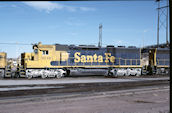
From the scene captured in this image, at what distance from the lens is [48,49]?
21656 millimetres

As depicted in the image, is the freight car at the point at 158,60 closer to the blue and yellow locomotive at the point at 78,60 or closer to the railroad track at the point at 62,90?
the blue and yellow locomotive at the point at 78,60

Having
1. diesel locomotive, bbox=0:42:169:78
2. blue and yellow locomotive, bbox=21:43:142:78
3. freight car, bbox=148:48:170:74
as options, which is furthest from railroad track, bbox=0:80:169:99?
freight car, bbox=148:48:170:74

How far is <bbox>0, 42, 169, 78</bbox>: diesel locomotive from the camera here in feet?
69.7

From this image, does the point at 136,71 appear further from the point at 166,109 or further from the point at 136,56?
the point at 166,109

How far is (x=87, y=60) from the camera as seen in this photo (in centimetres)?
2317

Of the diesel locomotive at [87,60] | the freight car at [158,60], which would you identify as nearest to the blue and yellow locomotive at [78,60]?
the diesel locomotive at [87,60]

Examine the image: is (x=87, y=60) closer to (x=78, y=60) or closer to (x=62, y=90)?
(x=78, y=60)

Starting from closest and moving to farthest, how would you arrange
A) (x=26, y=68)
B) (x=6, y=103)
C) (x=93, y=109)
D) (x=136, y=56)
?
(x=93, y=109), (x=6, y=103), (x=26, y=68), (x=136, y=56)

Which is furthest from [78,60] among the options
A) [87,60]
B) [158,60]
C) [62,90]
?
[158,60]

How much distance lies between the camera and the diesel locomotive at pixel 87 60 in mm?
21250

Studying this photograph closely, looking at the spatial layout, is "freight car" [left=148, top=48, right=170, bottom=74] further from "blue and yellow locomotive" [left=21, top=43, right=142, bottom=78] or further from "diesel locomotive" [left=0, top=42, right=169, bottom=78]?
"blue and yellow locomotive" [left=21, top=43, right=142, bottom=78]

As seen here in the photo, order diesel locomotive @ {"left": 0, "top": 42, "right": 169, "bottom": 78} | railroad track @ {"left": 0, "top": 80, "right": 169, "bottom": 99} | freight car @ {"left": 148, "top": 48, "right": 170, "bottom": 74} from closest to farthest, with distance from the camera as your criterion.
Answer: railroad track @ {"left": 0, "top": 80, "right": 169, "bottom": 99} → diesel locomotive @ {"left": 0, "top": 42, "right": 169, "bottom": 78} → freight car @ {"left": 148, "top": 48, "right": 170, "bottom": 74}

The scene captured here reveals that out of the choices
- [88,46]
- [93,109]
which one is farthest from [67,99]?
[88,46]

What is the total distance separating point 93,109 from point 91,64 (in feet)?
52.7
